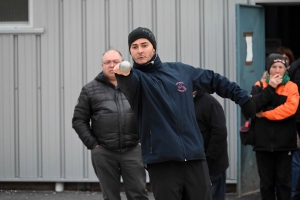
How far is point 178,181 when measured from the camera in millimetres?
5324

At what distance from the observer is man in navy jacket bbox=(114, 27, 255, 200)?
17.4 ft

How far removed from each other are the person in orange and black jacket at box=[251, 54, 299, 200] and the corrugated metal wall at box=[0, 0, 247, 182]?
1.72m

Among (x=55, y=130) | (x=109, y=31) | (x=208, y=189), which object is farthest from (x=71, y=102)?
(x=208, y=189)

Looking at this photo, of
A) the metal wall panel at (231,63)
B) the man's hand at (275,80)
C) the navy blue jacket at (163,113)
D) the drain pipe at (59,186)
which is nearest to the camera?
the navy blue jacket at (163,113)

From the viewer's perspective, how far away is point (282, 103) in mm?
8383

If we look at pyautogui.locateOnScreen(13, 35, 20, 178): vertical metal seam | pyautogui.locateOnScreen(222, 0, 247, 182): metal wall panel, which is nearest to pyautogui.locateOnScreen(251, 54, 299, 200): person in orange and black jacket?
pyautogui.locateOnScreen(222, 0, 247, 182): metal wall panel

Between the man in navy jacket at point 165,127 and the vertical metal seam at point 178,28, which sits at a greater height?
the vertical metal seam at point 178,28

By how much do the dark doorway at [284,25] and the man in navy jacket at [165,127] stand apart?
796 cm

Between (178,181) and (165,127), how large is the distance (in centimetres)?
41

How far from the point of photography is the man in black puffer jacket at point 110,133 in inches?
303

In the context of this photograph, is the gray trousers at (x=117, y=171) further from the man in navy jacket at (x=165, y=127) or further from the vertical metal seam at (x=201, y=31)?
the vertical metal seam at (x=201, y=31)

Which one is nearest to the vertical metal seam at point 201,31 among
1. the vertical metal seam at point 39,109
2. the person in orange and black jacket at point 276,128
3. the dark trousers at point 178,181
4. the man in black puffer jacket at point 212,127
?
the person in orange and black jacket at point 276,128

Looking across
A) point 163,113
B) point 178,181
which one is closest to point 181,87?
point 163,113

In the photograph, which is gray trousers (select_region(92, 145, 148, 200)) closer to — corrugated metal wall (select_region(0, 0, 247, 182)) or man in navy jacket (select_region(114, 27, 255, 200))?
man in navy jacket (select_region(114, 27, 255, 200))
